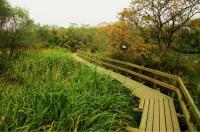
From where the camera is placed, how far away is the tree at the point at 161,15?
17.6m

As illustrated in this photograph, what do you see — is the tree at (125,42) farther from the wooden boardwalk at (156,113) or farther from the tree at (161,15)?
the wooden boardwalk at (156,113)

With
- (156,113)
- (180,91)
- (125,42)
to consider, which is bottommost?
(156,113)

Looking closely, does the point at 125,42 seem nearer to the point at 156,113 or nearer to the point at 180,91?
the point at 180,91

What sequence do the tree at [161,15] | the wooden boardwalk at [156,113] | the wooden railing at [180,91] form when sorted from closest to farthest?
the wooden railing at [180,91]
the wooden boardwalk at [156,113]
the tree at [161,15]

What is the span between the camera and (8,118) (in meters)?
5.46

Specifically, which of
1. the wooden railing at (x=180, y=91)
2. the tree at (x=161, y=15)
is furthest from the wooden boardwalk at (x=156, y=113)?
the tree at (x=161, y=15)

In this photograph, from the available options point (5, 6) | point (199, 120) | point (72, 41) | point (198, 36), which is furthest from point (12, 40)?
point (199, 120)

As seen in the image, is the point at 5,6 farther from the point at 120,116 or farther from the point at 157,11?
the point at 120,116

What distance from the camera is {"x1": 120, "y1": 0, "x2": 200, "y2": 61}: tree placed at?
17625 mm

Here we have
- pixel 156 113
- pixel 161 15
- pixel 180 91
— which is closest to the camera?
pixel 156 113

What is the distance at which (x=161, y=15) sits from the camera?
58.5 feet

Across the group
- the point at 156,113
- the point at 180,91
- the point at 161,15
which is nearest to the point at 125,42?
the point at 161,15

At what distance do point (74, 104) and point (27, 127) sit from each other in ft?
4.71

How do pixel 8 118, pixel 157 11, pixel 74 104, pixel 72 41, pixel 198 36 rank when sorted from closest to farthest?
pixel 8 118
pixel 74 104
pixel 157 11
pixel 198 36
pixel 72 41
